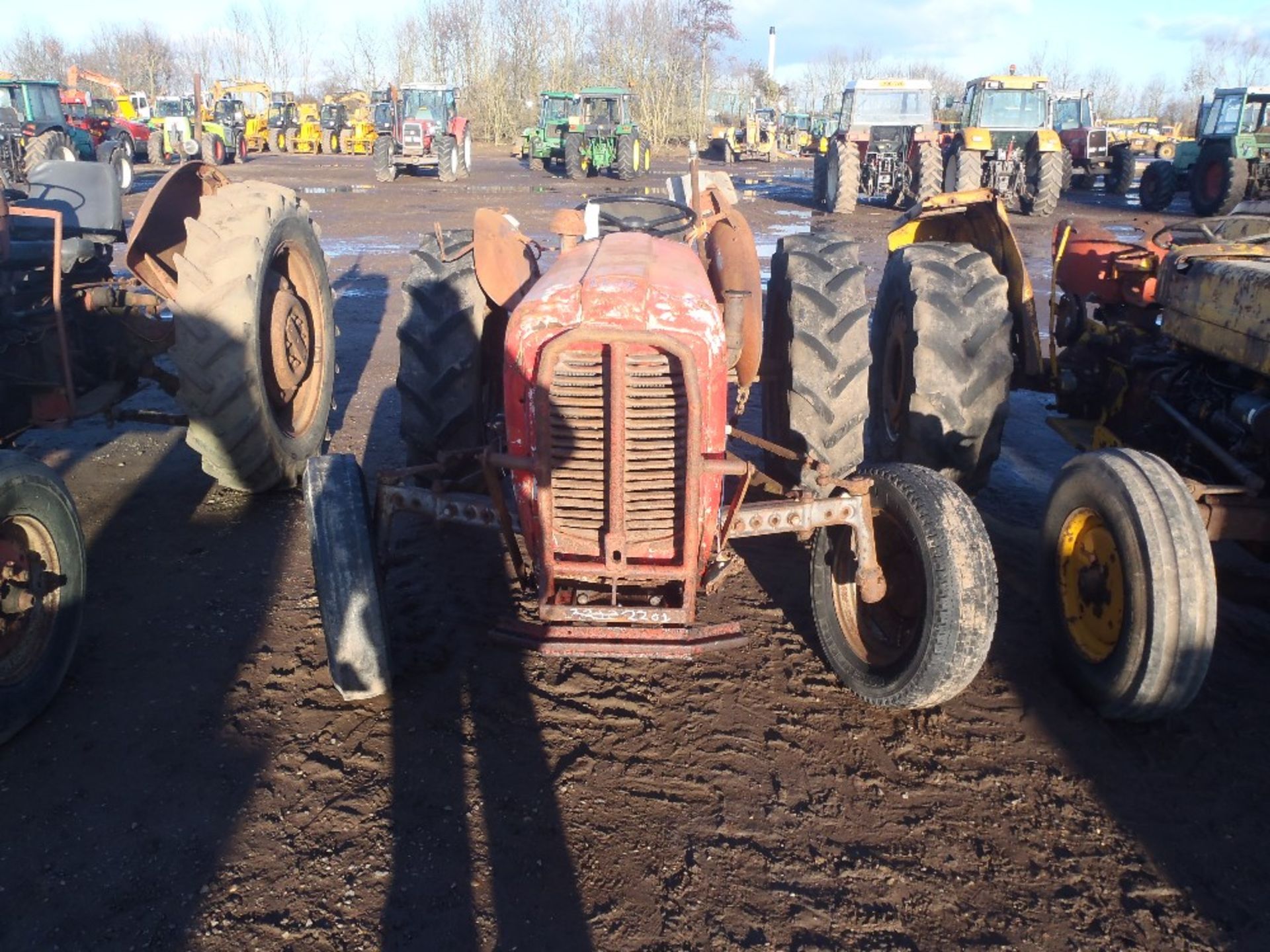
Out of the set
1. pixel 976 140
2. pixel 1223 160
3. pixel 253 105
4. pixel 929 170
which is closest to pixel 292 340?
pixel 929 170

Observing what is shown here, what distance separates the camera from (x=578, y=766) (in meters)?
3.22

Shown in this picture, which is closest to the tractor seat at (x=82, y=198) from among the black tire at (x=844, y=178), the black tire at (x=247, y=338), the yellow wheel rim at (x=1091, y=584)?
the black tire at (x=247, y=338)

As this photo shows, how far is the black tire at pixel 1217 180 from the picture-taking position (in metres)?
18.1

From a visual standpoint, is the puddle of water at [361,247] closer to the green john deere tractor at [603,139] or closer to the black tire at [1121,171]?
the green john deere tractor at [603,139]

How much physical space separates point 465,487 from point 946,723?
215 cm

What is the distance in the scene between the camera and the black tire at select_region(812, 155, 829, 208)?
20469 millimetres

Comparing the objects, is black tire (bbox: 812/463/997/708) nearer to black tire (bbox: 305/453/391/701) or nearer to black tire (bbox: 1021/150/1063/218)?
black tire (bbox: 305/453/391/701)

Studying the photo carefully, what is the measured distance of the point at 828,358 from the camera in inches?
161

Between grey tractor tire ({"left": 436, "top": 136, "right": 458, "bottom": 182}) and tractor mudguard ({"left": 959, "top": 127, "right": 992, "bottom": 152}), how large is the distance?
13758 mm

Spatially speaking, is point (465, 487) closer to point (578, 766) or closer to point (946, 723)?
point (578, 766)

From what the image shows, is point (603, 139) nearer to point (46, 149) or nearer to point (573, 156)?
point (573, 156)

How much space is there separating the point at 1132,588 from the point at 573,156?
2575 cm

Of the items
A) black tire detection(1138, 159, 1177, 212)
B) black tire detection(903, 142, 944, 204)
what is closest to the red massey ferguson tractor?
black tire detection(903, 142, 944, 204)

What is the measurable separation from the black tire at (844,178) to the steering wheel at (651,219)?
15505mm
